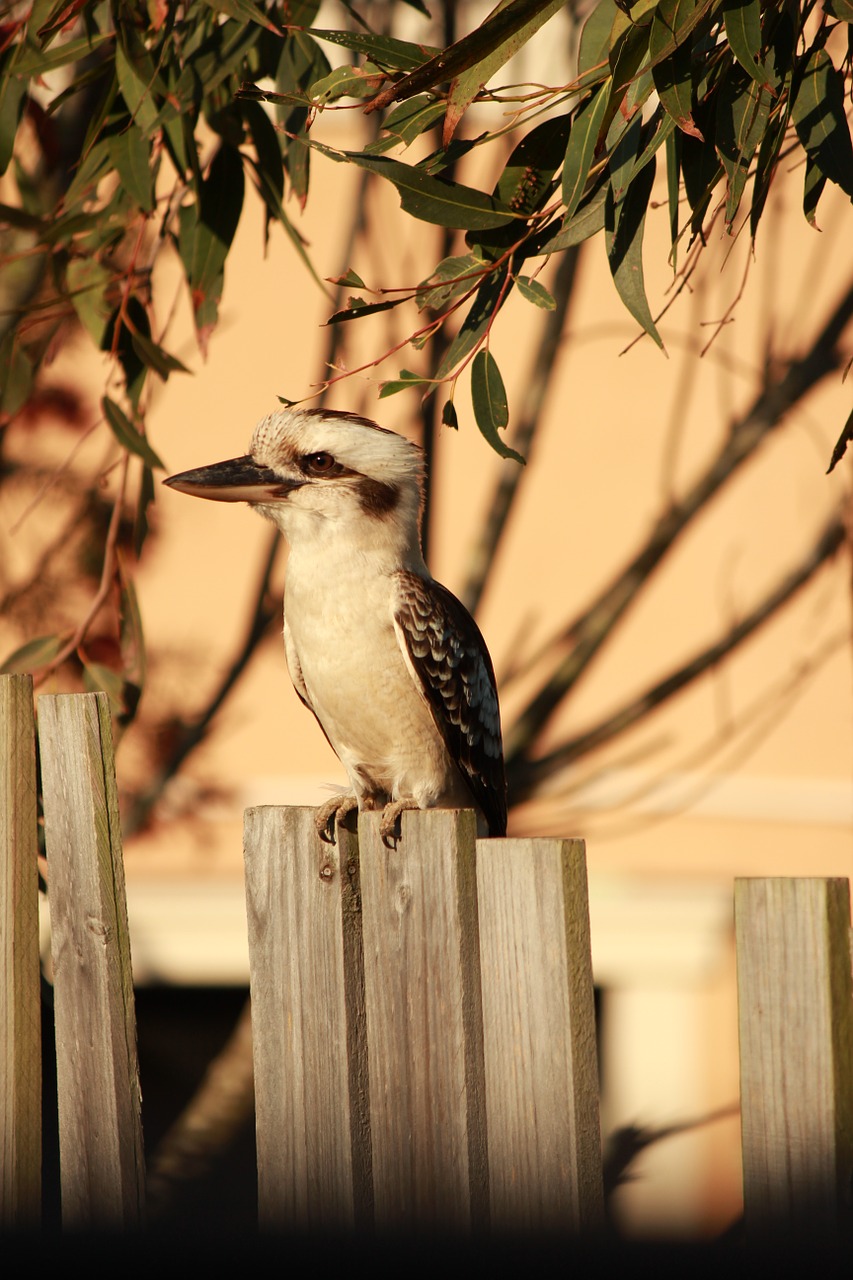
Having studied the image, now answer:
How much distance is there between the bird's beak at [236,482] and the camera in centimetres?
247

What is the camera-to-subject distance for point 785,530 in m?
4.92

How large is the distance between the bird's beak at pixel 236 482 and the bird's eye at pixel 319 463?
4cm

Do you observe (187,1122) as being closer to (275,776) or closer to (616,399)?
(275,776)

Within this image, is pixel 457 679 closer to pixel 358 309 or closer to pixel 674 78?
pixel 358 309

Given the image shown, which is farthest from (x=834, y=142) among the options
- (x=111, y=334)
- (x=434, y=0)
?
(x=434, y=0)

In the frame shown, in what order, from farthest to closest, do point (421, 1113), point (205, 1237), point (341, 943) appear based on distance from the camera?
point (341, 943) < point (421, 1113) < point (205, 1237)

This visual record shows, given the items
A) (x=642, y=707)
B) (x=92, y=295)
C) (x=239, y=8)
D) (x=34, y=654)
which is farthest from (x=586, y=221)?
(x=642, y=707)

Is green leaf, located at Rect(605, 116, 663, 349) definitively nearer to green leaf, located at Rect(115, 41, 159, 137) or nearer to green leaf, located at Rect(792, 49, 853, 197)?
green leaf, located at Rect(792, 49, 853, 197)

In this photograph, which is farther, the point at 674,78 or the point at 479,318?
the point at 479,318

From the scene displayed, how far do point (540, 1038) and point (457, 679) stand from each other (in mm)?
1395

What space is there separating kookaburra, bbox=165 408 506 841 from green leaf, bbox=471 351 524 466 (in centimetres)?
75

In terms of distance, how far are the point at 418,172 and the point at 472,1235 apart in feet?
4.07

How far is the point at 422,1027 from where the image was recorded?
4.87ft

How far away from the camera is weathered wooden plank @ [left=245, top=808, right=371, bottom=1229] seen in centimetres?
161
